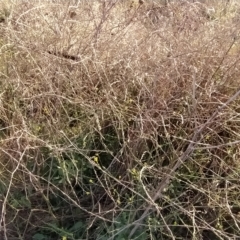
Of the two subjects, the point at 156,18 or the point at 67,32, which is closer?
the point at 67,32

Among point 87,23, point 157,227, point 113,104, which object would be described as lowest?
point 157,227

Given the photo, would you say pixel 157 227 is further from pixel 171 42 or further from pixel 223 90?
pixel 171 42

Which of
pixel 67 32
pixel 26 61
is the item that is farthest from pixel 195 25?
pixel 26 61

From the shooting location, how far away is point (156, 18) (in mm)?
2574

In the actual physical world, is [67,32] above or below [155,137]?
above

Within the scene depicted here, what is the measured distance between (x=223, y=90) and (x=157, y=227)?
71 cm

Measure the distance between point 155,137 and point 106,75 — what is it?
1.36 ft

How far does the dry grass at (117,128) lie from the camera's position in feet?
6.05

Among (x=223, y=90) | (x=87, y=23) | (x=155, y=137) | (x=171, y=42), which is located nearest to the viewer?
(x=155, y=137)

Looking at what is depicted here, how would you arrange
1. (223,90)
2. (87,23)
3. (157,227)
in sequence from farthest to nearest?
(87,23) → (223,90) → (157,227)

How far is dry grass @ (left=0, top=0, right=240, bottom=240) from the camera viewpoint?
184cm

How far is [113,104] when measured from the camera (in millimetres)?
2059

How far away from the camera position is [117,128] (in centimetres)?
203

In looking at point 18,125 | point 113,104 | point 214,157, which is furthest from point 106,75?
point 214,157
